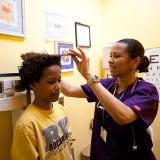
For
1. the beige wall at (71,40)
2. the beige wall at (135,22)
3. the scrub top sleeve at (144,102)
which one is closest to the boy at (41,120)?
the beige wall at (71,40)

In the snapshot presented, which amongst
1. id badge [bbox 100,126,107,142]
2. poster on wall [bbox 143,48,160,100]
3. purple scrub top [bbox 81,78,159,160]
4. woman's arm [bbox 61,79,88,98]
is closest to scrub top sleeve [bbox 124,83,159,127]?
purple scrub top [bbox 81,78,159,160]

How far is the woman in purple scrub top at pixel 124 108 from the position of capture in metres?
0.92

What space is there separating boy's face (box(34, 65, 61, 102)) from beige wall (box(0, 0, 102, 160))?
0.36 meters

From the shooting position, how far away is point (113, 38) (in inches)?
85.6

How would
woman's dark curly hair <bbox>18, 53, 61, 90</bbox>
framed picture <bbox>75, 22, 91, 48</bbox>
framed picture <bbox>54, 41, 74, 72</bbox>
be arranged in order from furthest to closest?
framed picture <bbox>75, 22, 91, 48</bbox> → framed picture <bbox>54, 41, 74, 72</bbox> → woman's dark curly hair <bbox>18, 53, 61, 90</bbox>

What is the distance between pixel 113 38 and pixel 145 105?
1461mm

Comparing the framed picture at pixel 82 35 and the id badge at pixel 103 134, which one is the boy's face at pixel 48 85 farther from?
the framed picture at pixel 82 35

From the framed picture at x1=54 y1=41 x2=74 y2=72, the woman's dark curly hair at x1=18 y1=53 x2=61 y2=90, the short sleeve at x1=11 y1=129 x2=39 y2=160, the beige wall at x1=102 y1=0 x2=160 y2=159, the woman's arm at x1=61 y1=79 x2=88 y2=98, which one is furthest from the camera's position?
the beige wall at x1=102 y1=0 x2=160 y2=159

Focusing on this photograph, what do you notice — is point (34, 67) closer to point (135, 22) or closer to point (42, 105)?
point (42, 105)

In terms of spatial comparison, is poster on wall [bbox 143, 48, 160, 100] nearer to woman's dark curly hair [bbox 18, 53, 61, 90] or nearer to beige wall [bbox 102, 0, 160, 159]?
beige wall [bbox 102, 0, 160, 159]

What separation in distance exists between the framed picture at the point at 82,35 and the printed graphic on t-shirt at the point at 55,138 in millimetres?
1058

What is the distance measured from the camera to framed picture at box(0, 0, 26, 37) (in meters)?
1.00

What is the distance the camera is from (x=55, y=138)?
920mm

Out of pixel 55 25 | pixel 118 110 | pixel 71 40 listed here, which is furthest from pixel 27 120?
pixel 71 40
